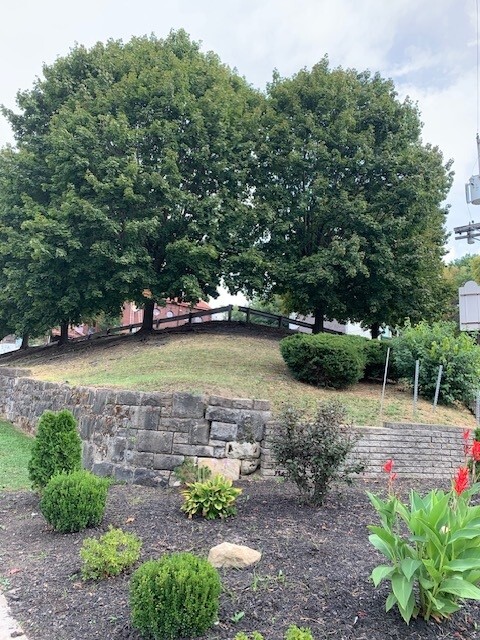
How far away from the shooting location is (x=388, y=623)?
2.62m

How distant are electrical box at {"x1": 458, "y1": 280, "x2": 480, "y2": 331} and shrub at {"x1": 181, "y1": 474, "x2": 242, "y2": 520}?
6069 millimetres

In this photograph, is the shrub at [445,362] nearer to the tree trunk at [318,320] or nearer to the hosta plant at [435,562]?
the hosta plant at [435,562]

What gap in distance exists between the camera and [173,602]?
250 centimetres

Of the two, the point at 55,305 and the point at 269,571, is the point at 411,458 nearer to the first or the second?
the point at 269,571

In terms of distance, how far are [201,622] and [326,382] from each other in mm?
6090

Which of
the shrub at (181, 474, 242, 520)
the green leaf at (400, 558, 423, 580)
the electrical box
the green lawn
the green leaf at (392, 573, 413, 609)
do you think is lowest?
the green lawn

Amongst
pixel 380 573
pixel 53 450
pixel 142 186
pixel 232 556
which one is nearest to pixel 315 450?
pixel 232 556

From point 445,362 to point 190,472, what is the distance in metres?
5.17

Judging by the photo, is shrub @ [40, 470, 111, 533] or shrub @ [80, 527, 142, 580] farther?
shrub @ [40, 470, 111, 533]

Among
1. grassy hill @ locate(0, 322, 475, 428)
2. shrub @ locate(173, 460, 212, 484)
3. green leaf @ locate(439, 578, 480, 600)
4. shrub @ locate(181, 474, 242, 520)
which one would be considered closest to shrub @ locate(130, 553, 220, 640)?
green leaf @ locate(439, 578, 480, 600)

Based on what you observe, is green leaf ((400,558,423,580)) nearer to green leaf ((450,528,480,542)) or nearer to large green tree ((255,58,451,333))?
green leaf ((450,528,480,542))

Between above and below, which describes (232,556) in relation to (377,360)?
below

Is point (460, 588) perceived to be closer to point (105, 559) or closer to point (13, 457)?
point (105, 559)

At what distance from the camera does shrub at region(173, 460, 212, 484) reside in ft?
17.7
